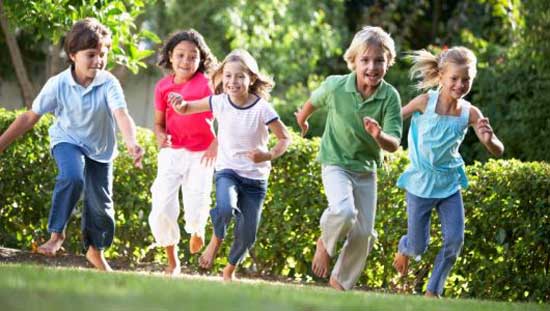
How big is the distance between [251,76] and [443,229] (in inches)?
68.4

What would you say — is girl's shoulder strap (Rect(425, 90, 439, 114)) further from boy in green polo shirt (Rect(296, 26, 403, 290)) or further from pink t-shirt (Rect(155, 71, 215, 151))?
pink t-shirt (Rect(155, 71, 215, 151))

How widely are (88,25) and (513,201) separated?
3512 millimetres

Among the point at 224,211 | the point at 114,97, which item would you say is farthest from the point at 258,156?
the point at 114,97

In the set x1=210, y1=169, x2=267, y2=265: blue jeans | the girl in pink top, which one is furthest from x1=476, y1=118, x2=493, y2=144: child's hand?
the girl in pink top

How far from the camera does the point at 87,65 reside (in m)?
8.33

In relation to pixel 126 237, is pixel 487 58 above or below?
above

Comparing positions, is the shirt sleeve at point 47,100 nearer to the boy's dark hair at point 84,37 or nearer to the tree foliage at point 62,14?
the boy's dark hair at point 84,37

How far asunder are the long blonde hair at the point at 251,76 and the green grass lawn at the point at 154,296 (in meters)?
2.12

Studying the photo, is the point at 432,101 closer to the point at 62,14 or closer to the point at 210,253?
the point at 210,253

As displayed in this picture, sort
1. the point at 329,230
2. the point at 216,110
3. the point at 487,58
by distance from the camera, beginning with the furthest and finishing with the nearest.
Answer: the point at 487,58 → the point at 216,110 → the point at 329,230

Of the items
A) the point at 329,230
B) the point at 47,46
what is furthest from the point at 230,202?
the point at 47,46

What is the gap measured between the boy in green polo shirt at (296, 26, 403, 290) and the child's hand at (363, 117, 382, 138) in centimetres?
43

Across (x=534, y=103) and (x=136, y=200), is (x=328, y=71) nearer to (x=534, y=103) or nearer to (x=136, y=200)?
(x=534, y=103)

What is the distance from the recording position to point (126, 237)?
35.9ft
